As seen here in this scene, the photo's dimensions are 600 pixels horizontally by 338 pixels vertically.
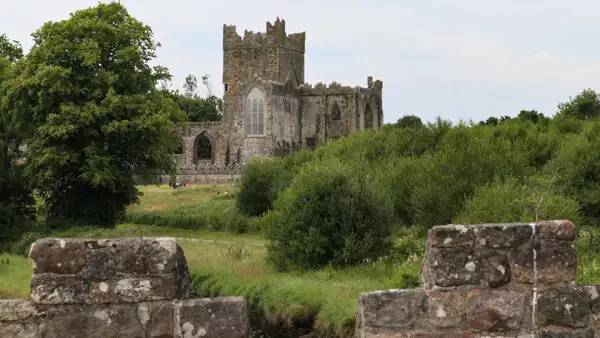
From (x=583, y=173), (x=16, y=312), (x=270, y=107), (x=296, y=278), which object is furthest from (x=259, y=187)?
(x=16, y=312)

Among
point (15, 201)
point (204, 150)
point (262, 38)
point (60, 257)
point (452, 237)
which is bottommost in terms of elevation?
point (15, 201)

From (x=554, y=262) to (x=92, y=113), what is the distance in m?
30.2

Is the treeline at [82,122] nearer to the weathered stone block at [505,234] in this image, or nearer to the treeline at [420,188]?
the treeline at [420,188]

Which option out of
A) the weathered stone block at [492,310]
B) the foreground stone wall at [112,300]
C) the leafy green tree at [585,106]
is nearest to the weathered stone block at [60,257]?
the foreground stone wall at [112,300]

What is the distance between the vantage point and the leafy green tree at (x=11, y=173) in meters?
35.1

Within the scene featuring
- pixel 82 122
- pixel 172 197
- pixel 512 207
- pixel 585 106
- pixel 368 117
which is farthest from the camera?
pixel 368 117

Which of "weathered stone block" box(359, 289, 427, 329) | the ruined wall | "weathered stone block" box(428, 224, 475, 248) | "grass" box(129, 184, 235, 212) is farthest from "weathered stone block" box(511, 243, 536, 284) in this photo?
the ruined wall

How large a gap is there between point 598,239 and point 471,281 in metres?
20.0

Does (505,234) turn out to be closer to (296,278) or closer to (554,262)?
(554,262)

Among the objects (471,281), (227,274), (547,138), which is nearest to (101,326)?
(471,281)

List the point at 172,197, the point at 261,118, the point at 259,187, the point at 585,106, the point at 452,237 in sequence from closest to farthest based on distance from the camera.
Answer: the point at 452,237 → the point at 259,187 → the point at 172,197 → the point at 585,106 → the point at 261,118

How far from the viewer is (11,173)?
37156 mm

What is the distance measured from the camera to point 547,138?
41375 mm

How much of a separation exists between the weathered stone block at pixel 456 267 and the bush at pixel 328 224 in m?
17.7
